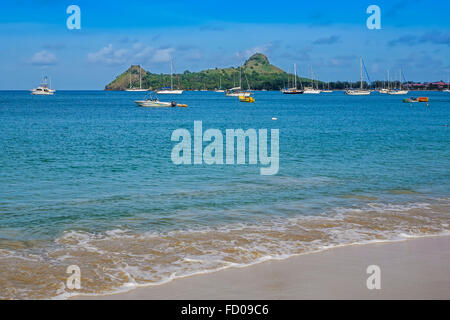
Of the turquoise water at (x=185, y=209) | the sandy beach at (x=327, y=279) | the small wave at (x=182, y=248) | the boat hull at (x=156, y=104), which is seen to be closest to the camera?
the sandy beach at (x=327, y=279)

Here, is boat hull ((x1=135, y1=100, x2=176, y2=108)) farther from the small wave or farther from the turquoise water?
the small wave

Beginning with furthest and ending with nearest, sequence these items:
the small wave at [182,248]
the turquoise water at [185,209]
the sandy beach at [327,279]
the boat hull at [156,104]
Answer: the boat hull at [156,104], the turquoise water at [185,209], the small wave at [182,248], the sandy beach at [327,279]

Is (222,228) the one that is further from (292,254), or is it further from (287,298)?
(287,298)

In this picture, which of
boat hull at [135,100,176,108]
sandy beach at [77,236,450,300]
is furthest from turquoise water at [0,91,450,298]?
boat hull at [135,100,176,108]

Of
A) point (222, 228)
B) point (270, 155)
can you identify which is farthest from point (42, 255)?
point (270, 155)

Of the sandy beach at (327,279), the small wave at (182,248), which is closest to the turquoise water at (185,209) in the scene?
the small wave at (182,248)

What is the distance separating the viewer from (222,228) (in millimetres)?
14680

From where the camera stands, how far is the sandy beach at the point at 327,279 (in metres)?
9.50

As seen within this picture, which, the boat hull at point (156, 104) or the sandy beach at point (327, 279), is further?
the boat hull at point (156, 104)

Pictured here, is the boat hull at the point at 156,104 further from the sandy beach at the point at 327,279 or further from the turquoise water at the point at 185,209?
the sandy beach at the point at 327,279

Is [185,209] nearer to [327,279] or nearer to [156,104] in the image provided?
[327,279]

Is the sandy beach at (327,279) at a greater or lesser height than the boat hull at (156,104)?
lesser
